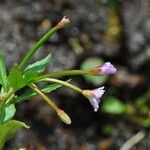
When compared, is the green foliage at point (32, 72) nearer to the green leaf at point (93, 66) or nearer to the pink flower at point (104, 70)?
the pink flower at point (104, 70)

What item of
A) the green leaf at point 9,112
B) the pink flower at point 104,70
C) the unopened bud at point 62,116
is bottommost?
the green leaf at point 9,112

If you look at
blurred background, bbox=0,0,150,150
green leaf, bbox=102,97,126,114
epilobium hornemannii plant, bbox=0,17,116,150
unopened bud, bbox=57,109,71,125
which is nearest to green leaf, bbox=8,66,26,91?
epilobium hornemannii plant, bbox=0,17,116,150

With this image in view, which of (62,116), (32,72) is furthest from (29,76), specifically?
(62,116)

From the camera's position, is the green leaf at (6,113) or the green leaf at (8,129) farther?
the green leaf at (6,113)

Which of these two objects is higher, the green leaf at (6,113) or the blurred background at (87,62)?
the green leaf at (6,113)

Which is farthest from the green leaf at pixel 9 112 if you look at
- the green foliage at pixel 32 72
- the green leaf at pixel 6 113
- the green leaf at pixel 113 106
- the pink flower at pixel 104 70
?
the green leaf at pixel 113 106

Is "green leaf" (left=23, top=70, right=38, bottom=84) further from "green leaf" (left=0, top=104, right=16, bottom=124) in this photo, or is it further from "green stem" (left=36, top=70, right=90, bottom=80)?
"green leaf" (left=0, top=104, right=16, bottom=124)

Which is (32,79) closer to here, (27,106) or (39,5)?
(27,106)

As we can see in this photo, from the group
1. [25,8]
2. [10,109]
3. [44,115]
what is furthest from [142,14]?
[10,109]
